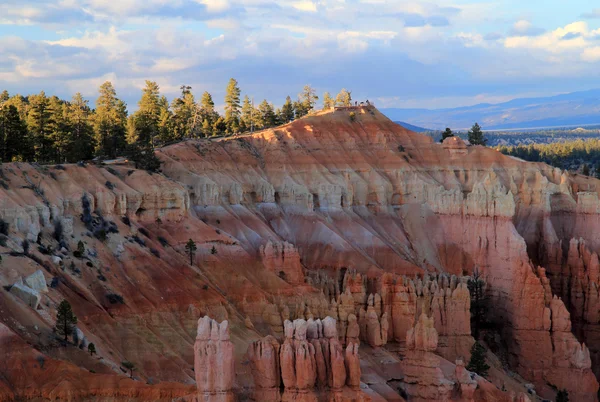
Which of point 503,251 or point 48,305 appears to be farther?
point 503,251

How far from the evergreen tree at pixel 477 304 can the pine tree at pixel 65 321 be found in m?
44.2

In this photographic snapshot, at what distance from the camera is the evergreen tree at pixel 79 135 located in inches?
3356

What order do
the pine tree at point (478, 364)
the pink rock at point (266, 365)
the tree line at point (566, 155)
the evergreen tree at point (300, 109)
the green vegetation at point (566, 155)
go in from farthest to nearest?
the green vegetation at point (566, 155) → the tree line at point (566, 155) → the evergreen tree at point (300, 109) → the pine tree at point (478, 364) → the pink rock at point (266, 365)

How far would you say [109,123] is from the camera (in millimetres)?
96438

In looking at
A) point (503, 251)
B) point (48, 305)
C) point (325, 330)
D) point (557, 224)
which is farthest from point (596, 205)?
point (48, 305)

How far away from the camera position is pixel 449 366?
232 ft

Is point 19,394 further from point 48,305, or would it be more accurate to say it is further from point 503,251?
point 503,251

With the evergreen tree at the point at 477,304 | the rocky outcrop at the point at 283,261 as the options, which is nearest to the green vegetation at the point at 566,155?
the evergreen tree at the point at 477,304

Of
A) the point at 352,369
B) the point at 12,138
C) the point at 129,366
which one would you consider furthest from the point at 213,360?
the point at 12,138

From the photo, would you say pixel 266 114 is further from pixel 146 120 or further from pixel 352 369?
pixel 352 369

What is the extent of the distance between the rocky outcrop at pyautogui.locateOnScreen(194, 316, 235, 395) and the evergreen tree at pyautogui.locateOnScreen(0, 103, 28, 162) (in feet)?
136

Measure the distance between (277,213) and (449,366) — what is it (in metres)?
25.7

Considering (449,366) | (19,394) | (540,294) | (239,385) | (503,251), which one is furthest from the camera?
(503,251)

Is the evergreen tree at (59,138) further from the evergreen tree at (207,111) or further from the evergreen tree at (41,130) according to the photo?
the evergreen tree at (207,111)
